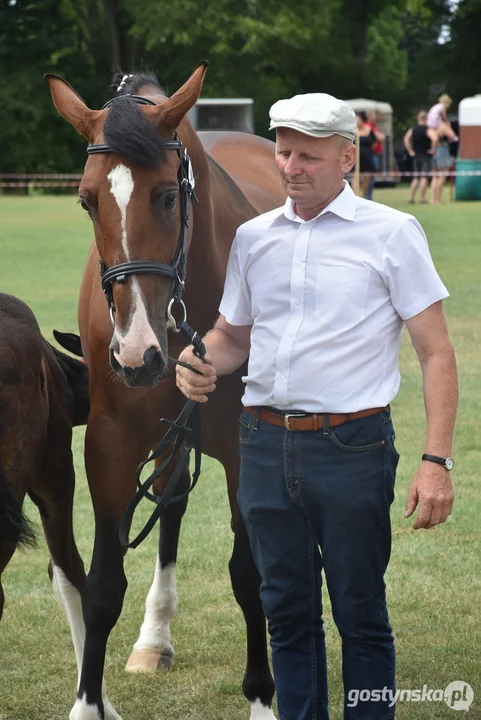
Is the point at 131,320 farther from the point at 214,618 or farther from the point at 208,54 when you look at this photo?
the point at 208,54

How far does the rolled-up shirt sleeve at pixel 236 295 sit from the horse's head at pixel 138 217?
165 mm

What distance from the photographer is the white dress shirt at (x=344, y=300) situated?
3.33m

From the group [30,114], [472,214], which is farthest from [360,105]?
[472,214]

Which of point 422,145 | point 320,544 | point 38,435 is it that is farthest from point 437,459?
point 422,145

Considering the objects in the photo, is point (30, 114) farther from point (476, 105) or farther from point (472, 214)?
point (472, 214)

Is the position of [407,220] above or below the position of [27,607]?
above

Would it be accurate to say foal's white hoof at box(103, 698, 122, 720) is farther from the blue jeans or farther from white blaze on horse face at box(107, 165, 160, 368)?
white blaze on horse face at box(107, 165, 160, 368)

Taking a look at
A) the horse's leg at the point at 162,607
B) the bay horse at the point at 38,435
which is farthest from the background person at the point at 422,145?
the bay horse at the point at 38,435

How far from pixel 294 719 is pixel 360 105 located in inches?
1455

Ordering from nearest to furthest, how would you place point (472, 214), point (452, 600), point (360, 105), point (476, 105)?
point (452, 600) < point (472, 214) < point (476, 105) < point (360, 105)

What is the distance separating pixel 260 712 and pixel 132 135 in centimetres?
224

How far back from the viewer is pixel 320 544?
347 centimetres

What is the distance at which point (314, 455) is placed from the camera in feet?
11.1

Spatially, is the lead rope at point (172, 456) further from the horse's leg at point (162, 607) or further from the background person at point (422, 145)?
the background person at point (422, 145)
